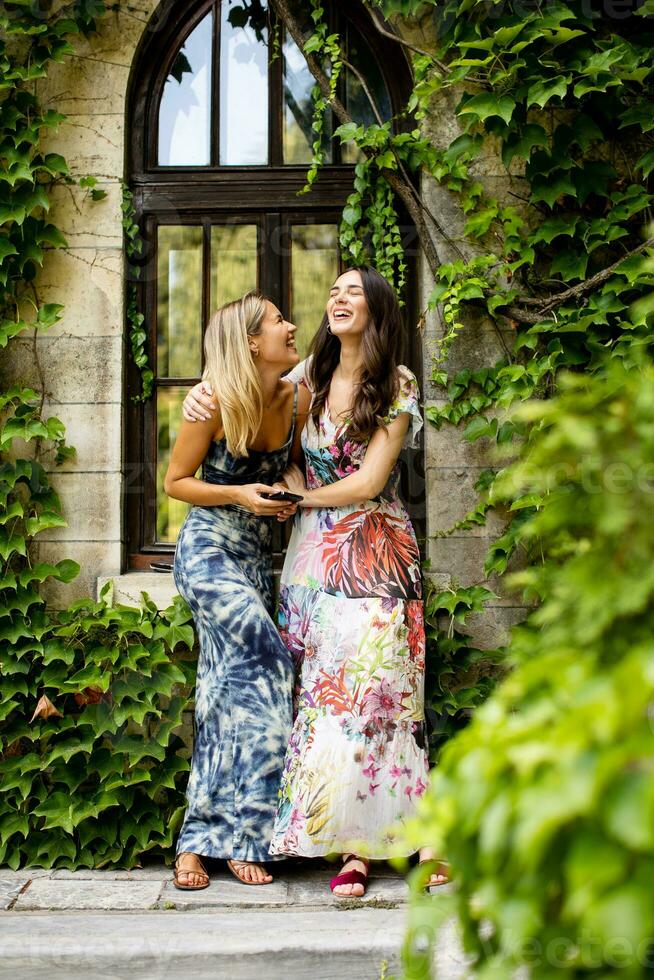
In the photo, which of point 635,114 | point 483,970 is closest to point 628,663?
point 483,970

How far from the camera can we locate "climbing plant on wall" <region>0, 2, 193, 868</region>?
373cm

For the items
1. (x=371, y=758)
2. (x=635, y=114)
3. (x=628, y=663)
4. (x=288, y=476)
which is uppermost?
(x=635, y=114)

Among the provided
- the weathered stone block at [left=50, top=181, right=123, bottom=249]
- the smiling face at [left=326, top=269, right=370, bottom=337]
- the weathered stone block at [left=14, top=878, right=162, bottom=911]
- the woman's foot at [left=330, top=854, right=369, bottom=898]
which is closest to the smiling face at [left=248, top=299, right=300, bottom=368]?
the smiling face at [left=326, top=269, right=370, bottom=337]

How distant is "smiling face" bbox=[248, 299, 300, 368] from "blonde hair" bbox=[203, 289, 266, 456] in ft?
0.07

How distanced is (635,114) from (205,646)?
2.62 m

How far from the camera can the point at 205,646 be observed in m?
3.65

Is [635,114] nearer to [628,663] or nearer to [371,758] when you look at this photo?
[371,758]

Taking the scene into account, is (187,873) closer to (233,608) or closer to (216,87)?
(233,608)

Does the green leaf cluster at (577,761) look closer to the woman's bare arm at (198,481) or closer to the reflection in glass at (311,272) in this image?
the woman's bare arm at (198,481)

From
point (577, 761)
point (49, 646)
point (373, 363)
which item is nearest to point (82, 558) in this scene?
point (49, 646)

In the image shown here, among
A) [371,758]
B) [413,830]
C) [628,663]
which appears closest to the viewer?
[628,663]

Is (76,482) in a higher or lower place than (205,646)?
higher

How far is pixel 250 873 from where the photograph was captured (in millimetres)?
3418

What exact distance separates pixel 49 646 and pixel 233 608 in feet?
2.65
